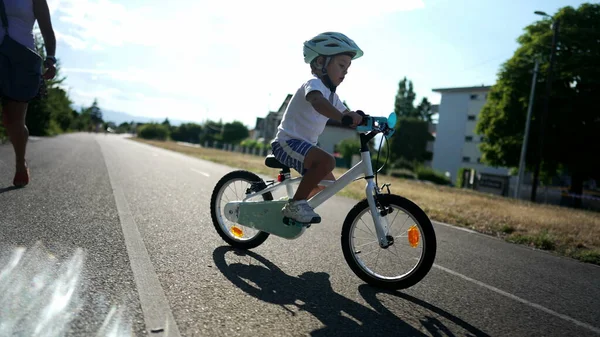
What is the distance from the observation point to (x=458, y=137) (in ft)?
193

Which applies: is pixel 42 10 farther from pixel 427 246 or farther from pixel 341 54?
pixel 427 246

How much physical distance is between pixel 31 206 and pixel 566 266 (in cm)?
580

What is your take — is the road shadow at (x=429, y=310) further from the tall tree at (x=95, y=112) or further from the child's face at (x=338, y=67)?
the tall tree at (x=95, y=112)

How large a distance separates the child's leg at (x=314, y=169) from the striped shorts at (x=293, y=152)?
59 millimetres

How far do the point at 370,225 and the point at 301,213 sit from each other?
1.78 ft

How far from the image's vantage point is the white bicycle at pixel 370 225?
9.96ft

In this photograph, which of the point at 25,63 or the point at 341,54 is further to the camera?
the point at 25,63

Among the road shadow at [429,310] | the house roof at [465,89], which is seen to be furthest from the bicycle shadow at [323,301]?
the house roof at [465,89]

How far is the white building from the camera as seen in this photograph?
2256 inches

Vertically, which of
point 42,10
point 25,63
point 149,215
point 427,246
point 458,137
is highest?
point 458,137

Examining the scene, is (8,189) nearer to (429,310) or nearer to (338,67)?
(338,67)

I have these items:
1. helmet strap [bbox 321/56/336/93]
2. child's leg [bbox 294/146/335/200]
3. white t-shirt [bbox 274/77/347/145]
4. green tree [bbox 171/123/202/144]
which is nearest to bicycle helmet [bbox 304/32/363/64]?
helmet strap [bbox 321/56/336/93]

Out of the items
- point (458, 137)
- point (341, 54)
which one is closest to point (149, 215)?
point (341, 54)

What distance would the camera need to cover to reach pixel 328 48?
3.37m
